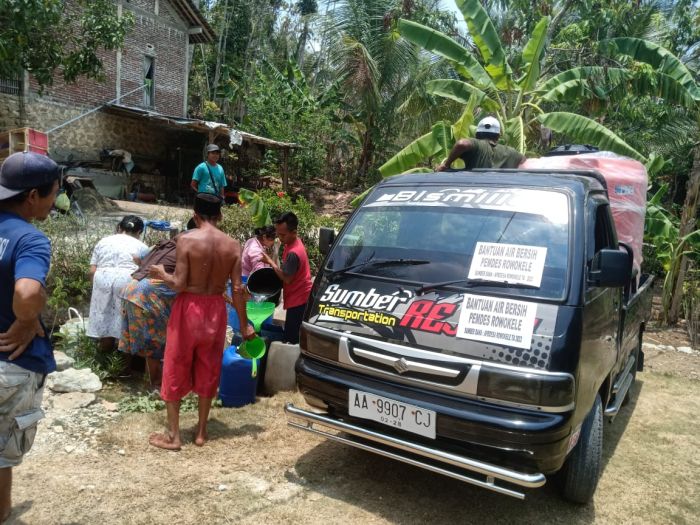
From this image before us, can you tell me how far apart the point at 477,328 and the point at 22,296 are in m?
2.18

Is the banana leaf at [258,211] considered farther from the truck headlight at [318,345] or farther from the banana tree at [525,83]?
the truck headlight at [318,345]

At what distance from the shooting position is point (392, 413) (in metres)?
3.05

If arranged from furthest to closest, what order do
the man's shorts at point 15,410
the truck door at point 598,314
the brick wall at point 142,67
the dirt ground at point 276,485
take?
the brick wall at point 142,67 → the dirt ground at point 276,485 → the truck door at point 598,314 → the man's shorts at point 15,410

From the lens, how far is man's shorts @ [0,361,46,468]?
2.54m

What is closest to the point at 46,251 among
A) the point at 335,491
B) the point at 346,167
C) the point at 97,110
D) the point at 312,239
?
the point at 335,491

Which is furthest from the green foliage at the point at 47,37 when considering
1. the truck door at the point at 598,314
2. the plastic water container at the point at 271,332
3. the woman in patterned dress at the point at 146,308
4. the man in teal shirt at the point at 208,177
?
the truck door at the point at 598,314

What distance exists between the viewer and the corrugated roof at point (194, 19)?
1898cm

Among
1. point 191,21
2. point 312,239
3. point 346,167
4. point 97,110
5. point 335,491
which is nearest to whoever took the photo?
point 335,491

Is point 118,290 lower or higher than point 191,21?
lower

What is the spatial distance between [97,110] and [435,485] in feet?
55.2

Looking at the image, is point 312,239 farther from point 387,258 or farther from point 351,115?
point 351,115

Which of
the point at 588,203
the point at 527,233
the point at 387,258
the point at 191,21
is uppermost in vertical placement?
the point at 191,21

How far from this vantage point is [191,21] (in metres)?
19.7

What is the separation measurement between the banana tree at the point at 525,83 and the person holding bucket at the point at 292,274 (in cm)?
249
